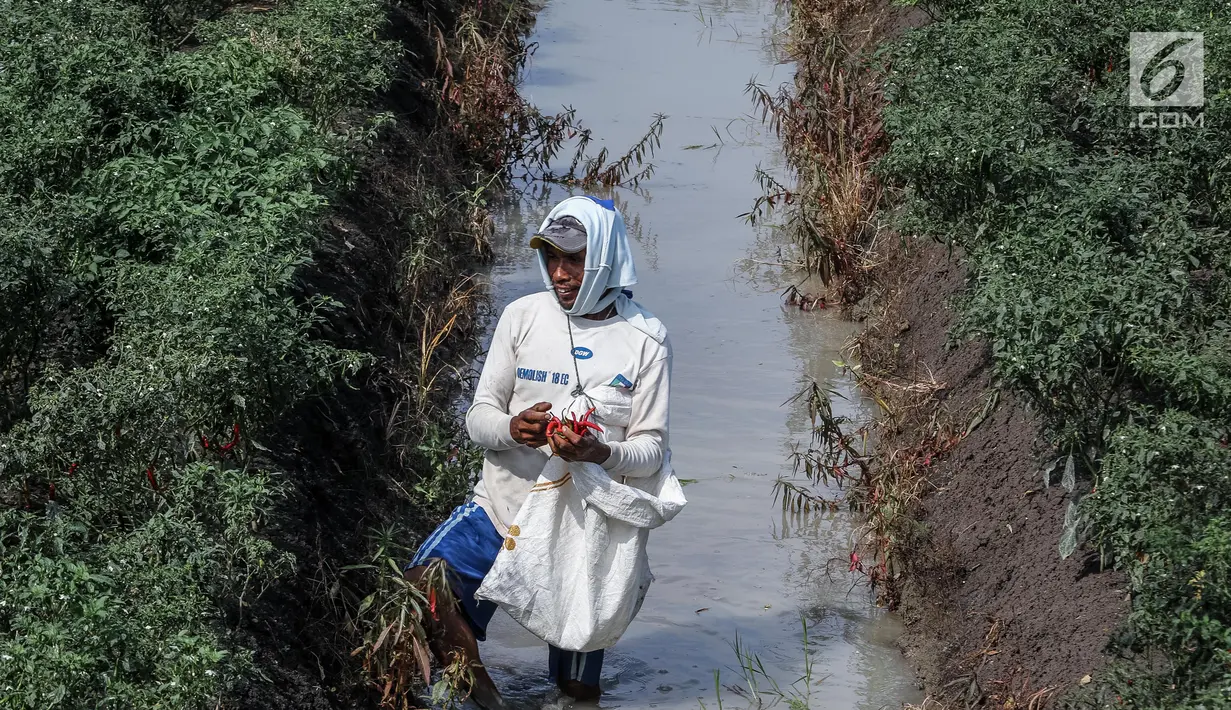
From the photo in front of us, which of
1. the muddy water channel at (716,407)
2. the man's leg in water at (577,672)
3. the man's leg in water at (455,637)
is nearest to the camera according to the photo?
the man's leg in water at (455,637)

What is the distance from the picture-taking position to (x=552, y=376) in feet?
14.8

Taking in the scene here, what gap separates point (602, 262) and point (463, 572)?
103 centimetres

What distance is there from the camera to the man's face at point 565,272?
445 cm

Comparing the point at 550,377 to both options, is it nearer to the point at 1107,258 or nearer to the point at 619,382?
the point at 619,382

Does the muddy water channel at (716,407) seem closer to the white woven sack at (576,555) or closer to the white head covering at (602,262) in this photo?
the white woven sack at (576,555)

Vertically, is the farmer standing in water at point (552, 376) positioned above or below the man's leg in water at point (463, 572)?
above

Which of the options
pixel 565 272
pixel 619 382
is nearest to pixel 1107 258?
pixel 619 382

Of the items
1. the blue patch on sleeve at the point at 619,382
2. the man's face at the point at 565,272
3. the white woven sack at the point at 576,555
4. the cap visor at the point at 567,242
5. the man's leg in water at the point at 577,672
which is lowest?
the man's leg in water at the point at 577,672

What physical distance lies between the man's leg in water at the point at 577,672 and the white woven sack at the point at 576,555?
344 millimetres

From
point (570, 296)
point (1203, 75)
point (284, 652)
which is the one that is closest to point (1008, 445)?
point (1203, 75)

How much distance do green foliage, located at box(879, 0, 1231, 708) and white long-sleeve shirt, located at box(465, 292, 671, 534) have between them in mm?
1218

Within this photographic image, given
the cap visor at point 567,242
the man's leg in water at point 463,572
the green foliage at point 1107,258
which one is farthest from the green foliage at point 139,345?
the green foliage at point 1107,258

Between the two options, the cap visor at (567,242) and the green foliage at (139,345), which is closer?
the green foliage at (139,345)

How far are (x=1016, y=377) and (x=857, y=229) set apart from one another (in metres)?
4.24
